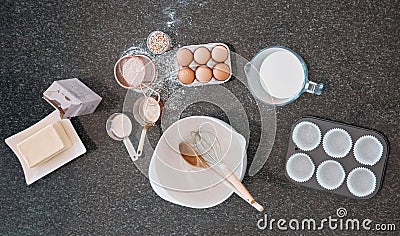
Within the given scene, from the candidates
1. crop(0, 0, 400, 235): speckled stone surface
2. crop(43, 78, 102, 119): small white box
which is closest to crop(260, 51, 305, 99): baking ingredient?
crop(0, 0, 400, 235): speckled stone surface

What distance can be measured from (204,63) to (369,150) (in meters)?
0.39

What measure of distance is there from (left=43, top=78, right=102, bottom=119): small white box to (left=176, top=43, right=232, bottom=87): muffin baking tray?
7.7 inches

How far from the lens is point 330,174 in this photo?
117cm

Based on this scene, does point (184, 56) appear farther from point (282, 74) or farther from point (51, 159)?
point (51, 159)

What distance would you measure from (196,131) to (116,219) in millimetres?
270

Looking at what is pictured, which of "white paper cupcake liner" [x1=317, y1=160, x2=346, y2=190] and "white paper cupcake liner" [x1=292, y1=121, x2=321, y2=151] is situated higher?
"white paper cupcake liner" [x1=292, y1=121, x2=321, y2=151]

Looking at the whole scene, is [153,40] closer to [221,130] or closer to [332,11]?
[221,130]

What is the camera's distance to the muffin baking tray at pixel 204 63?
3.79ft

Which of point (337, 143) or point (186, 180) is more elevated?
point (337, 143)

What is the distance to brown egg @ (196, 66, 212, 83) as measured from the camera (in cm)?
115

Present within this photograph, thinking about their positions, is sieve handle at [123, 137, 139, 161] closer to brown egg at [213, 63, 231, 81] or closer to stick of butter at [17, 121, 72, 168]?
stick of butter at [17, 121, 72, 168]

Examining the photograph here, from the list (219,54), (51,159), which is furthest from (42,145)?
(219,54)

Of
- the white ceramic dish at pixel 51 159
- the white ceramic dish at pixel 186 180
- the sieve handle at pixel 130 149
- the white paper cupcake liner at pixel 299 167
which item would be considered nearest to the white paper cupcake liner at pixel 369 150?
the white paper cupcake liner at pixel 299 167

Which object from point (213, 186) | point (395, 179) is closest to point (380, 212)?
point (395, 179)
